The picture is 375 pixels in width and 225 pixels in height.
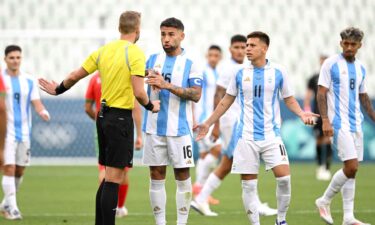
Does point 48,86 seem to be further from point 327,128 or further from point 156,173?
point 327,128

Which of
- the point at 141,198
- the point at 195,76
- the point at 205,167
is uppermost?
the point at 195,76

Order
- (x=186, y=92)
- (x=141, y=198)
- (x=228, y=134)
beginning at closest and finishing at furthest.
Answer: (x=186, y=92), (x=228, y=134), (x=141, y=198)

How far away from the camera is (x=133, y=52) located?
27.3 feet

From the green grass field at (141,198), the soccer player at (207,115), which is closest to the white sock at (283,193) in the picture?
the green grass field at (141,198)

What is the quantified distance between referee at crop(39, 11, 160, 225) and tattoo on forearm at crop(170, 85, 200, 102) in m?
0.50

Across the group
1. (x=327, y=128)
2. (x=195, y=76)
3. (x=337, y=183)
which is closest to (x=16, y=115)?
(x=195, y=76)

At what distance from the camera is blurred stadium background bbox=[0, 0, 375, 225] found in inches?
635

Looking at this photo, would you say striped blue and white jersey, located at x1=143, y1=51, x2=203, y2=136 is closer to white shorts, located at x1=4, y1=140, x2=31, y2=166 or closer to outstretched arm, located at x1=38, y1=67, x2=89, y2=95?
outstretched arm, located at x1=38, y1=67, x2=89, y2=95

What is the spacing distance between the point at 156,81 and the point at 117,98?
0.53 m

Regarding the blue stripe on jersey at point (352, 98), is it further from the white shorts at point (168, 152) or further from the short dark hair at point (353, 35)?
the white shorts at point (168, 152)

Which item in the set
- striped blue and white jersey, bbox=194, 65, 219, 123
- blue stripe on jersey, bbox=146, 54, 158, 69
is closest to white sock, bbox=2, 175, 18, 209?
blue stripe on jersey, bbox=146, 54, 158, 69

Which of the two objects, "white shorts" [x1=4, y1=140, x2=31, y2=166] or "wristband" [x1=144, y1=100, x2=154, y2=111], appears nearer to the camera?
"wristband" [x1=144, y1=100, x2=154, y2=111]

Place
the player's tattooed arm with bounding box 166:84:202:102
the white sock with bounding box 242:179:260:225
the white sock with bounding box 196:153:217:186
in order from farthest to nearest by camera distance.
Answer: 1. the white sock with bounding box 196:153:217:186
2. the white sock with bounding box 242:179:260:225
3. the player's tattooed arm with bounding box 166:84:202:102

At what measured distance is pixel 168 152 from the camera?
9.16 m
